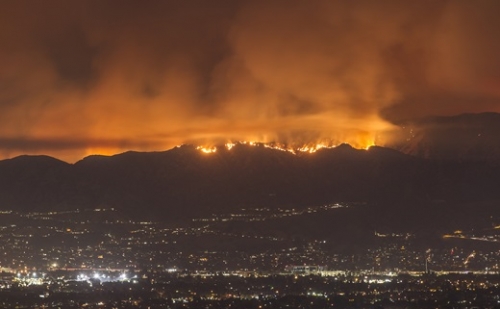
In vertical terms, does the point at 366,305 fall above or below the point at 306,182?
below

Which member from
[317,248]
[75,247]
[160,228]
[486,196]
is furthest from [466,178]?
[75,247]

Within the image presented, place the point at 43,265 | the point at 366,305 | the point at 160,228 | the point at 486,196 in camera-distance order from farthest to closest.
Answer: the point at 486,196 < the point at 160,228 < the point at 43,265 < the point at 366,305

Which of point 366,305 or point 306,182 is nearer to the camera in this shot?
point 366,305

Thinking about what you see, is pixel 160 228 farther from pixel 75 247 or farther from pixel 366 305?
pixel 366 305

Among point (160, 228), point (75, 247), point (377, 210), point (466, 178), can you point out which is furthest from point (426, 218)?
point (75, 247)

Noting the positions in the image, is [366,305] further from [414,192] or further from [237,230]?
[414,192]

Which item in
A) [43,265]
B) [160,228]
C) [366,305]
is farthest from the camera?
[160,228]
